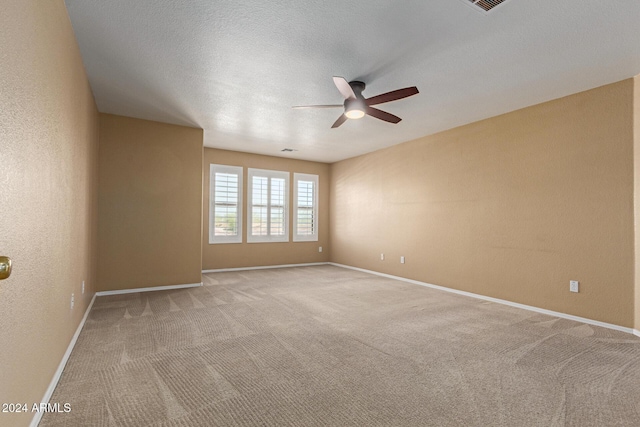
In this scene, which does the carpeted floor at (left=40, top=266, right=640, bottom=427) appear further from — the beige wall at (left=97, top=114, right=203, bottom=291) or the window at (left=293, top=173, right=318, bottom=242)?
the window at (left=293, top=173, right=318, bottom=242)

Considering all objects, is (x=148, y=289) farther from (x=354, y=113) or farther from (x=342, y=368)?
(x=354, y=113)

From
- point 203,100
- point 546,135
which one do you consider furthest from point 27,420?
point 546,135

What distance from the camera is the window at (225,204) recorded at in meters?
6.82

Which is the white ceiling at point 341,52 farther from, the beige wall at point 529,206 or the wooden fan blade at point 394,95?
the beige wall at point 529,206

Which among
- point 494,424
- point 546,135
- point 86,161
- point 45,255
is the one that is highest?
point 546,135

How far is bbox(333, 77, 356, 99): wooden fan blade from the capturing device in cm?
287

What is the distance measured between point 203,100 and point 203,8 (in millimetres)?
1902

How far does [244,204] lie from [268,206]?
1.91ft

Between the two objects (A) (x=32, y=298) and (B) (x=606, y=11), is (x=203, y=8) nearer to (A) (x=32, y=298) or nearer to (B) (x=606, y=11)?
(A) (x=32, y=298)

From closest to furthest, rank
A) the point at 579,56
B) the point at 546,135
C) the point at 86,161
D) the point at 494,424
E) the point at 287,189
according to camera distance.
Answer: the point at 494,424 < the point at 579,56 < the point at 86,161 < the point at 546,135 < the point at 287,189

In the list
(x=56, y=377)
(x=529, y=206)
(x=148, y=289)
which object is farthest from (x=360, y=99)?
(x=148, y=289)

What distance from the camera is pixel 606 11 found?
233 cm

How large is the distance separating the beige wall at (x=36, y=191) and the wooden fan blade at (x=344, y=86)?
2.03 metres

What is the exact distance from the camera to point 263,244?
24.2 ft
